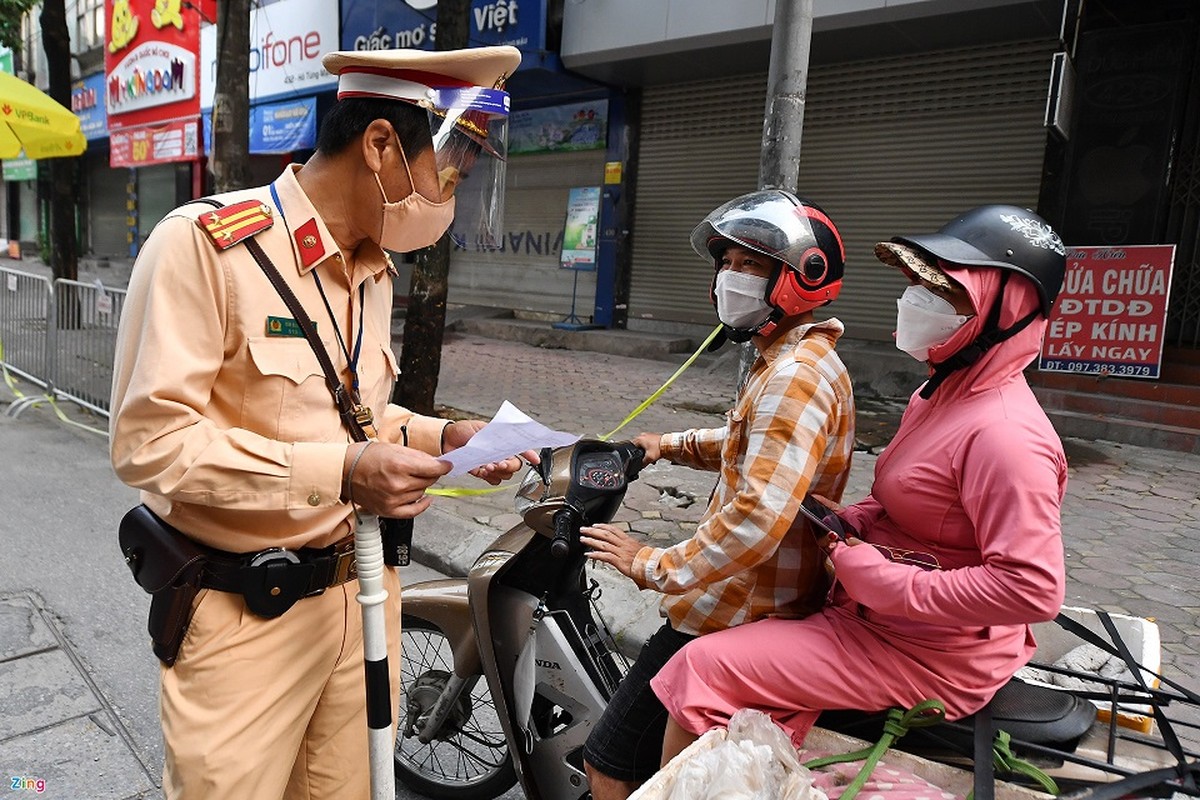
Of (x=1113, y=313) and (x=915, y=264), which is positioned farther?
(x=1113, y=313)

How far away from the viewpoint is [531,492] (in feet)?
6.98

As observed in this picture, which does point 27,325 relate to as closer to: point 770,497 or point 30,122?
point 30,122

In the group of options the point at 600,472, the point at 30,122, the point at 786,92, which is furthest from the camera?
the point at 30,122

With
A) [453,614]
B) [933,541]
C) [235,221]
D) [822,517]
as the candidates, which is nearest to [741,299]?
[822,517]

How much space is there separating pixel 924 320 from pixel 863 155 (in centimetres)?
920

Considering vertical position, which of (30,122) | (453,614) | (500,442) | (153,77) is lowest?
(453,614)

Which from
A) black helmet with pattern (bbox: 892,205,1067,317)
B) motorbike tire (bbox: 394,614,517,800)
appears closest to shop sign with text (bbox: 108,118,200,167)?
motorbike tire (bbox: 394,614,517,800)

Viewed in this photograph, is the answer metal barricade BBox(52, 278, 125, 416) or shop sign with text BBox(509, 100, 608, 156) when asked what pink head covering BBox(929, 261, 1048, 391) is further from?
shop sign with text BBox(509, 100, 608, 156)

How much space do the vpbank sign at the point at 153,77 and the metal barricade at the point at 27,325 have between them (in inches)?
181

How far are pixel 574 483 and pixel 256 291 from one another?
2.75 ft

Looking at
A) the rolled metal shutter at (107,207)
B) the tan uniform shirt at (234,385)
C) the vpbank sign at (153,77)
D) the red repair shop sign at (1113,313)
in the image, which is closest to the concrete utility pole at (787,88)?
the tan uniform shirt at (234,385)

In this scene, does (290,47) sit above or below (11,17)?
above

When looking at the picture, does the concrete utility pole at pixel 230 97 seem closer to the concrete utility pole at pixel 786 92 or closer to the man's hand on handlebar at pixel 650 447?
the concrete utility pole at pixel 786 92
